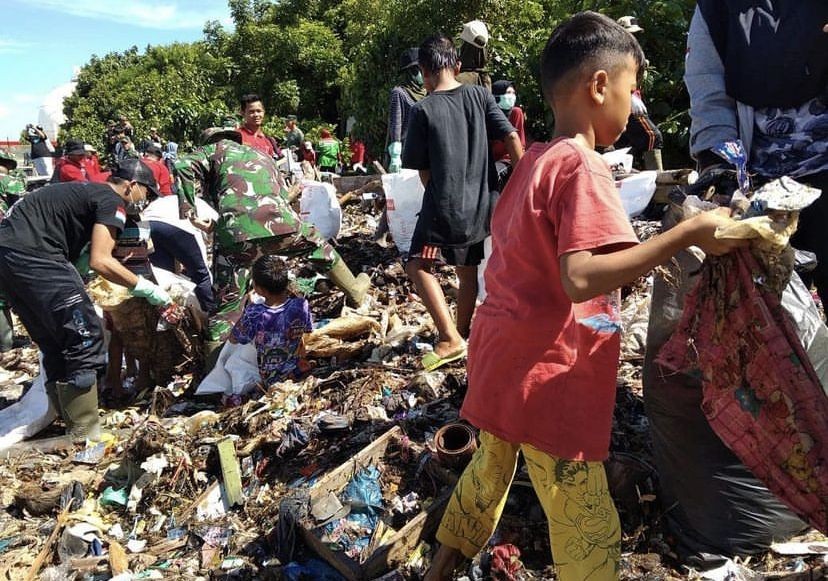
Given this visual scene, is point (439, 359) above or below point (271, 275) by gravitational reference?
below

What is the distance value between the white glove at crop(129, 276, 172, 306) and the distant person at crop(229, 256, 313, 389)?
641 millimetres

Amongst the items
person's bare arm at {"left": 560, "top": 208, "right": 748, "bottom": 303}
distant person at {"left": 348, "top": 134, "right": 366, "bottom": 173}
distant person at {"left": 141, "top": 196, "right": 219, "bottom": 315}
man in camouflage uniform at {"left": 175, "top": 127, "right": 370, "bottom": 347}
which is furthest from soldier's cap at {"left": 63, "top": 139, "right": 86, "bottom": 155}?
person's bare arm at {"left": 560, "top": 208, "right": 748, "bottom": 303}

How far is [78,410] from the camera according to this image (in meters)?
4.36

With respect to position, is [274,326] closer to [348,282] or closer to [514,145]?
[348,282]

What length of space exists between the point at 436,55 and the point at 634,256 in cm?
274

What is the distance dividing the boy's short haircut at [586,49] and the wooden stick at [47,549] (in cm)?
311

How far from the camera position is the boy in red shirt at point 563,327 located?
1700mm

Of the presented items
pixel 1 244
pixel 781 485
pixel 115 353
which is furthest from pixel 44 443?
pixel 781 485

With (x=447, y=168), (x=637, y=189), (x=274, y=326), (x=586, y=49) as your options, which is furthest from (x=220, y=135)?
(x=586, y=49)

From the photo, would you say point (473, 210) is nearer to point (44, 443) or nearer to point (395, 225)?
point (395, 225)

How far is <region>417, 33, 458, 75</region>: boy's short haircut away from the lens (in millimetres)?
3896

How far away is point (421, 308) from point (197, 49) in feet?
97.9

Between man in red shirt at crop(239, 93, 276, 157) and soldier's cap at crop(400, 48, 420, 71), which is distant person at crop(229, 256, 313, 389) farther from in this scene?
soldier's cap at crop(400, 48, 420, 71)

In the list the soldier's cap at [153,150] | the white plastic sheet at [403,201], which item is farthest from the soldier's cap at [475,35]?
the soldier's cap at [153,150]
